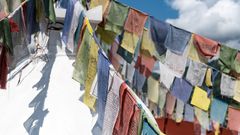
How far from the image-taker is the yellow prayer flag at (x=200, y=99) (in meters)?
7.99

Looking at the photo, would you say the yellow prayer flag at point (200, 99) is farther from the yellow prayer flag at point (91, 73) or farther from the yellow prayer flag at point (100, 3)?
the yellow prayer flag at point (91, 73)

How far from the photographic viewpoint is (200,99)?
805 centimetres

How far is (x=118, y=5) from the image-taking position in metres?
7.64

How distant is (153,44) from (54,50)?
2.08 m

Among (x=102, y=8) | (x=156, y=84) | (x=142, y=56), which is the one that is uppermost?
(x=102, y=8)

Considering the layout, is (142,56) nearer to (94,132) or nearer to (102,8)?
(102,8)

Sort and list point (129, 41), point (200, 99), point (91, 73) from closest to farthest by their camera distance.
→ point (91, 73) → point (129, 41) → point (200, 99)

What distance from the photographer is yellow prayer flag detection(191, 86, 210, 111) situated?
799cm

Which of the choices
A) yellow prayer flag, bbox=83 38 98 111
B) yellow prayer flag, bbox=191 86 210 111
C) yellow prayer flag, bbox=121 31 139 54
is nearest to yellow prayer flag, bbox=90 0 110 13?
yellow prayer flag, bbox=121 31 139 54

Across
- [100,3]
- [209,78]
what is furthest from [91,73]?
[209,78]

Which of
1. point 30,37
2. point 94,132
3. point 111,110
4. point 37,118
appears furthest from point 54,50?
point 111,110

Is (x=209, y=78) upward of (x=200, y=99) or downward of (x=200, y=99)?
upward

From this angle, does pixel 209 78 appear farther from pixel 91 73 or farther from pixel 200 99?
pixel 91 73

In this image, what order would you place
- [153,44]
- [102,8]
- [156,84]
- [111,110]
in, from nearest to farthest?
[111,110]
[102,8]
[153,44]
[156,84]
